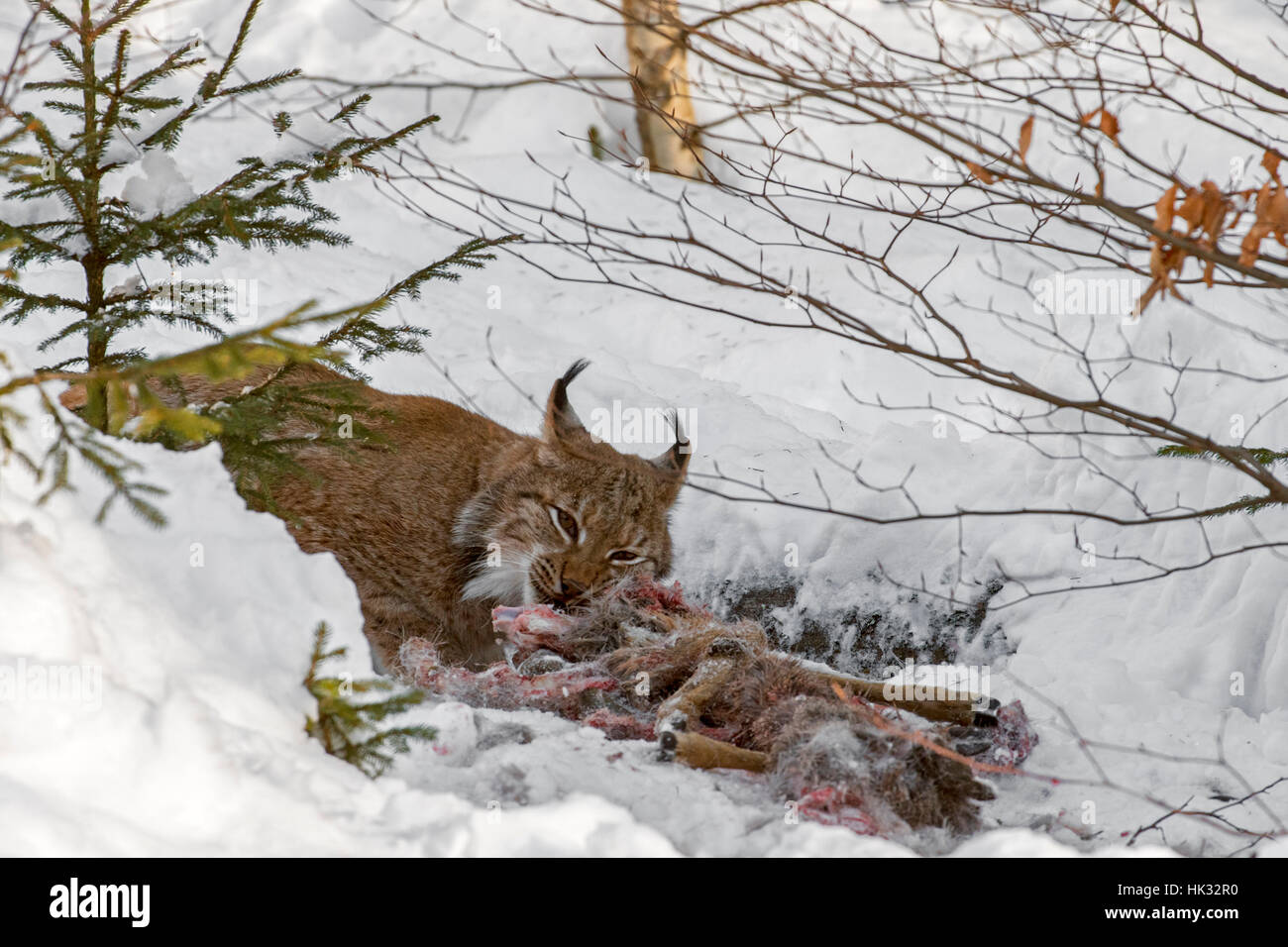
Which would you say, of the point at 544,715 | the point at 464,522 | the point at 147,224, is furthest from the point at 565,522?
the point at 147,224

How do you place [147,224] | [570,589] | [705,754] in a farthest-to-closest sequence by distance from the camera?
[570,589] < [147,224] < [705,754]

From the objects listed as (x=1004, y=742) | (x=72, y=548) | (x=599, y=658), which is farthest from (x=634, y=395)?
(x=72, y=548)

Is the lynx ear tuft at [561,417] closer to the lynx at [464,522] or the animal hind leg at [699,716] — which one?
the lynx at [464,522]

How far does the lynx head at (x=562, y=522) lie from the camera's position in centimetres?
434

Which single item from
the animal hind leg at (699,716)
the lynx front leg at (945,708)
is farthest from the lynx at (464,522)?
the lynx front leg at (945,708)

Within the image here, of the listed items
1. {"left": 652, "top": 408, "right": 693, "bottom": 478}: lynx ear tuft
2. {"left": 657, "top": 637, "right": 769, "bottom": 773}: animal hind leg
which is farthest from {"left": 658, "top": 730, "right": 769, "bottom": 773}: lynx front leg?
{"left": 652, "top": 408, "right": 693, "bottom": 478}: lynx ear tuft

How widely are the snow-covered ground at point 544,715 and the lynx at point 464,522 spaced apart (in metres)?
0.97

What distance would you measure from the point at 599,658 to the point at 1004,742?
1290 mm

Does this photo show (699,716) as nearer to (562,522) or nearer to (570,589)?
(570,589)

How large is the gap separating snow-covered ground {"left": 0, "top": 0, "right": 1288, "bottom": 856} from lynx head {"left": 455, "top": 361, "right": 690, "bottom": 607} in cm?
92

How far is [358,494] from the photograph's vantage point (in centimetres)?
437

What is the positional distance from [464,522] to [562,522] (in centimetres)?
39

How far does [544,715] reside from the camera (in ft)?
11.0
